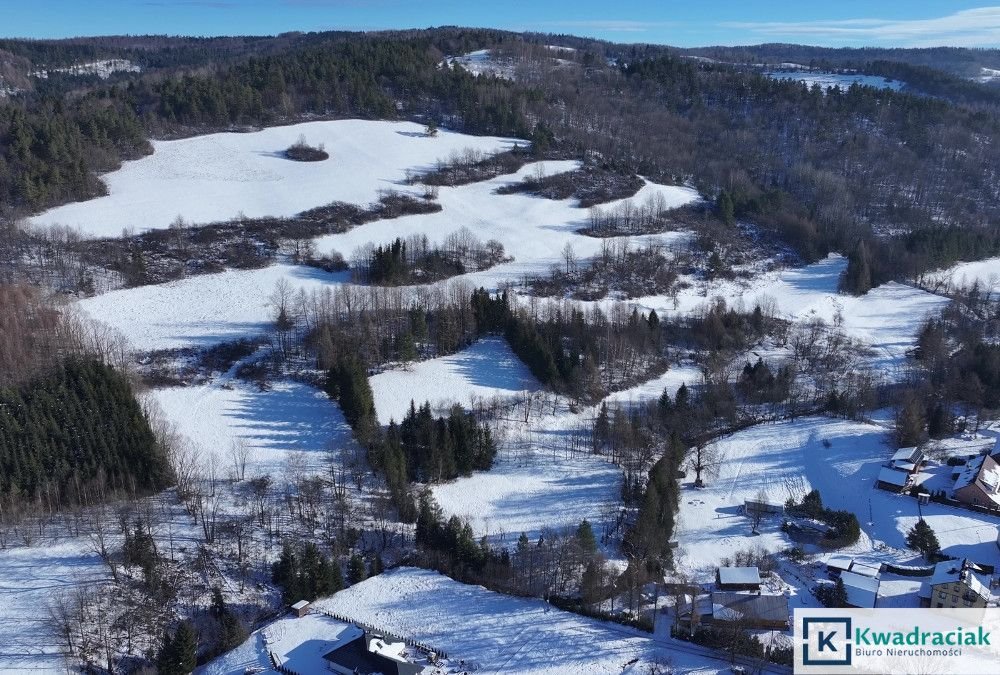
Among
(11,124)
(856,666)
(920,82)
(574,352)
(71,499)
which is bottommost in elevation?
(856,666)

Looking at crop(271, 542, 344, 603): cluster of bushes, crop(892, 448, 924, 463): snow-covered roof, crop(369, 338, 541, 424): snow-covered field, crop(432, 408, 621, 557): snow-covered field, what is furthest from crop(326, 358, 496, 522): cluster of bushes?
crop(892, 448, 924, 463): snow-covered roof

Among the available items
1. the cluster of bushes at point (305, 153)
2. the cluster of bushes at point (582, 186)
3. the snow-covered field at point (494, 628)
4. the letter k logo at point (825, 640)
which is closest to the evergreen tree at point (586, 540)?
the snow-covered field at point (494, 628)

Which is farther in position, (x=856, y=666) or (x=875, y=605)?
(x=875, y=605)

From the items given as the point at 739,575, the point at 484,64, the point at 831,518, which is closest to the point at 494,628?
the point at 739,575

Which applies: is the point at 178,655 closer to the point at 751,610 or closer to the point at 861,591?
the point at 751,610

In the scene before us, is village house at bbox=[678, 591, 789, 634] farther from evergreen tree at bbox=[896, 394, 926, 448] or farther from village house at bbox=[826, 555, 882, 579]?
evergreen tree at bbox=[896, 394, 926, 448]

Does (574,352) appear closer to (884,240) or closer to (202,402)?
(202,402)

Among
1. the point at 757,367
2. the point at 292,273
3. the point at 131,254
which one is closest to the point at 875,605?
the point at 757,367
